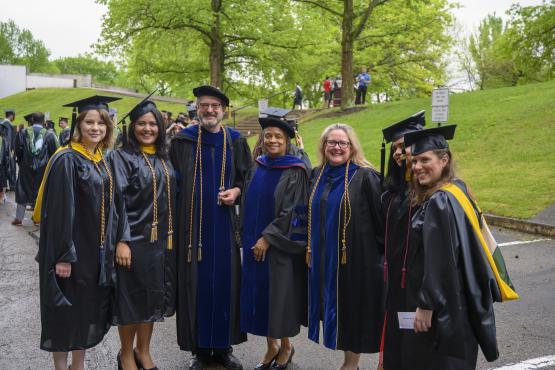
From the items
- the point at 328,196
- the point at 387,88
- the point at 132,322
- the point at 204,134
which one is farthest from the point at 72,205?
the point at 387,88

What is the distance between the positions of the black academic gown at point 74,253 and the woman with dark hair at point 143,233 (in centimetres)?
14

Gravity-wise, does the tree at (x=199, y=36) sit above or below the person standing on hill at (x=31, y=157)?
above

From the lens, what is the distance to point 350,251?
4.09m

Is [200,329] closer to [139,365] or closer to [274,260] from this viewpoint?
[139,365]

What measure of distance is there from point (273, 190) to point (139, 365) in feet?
5.65

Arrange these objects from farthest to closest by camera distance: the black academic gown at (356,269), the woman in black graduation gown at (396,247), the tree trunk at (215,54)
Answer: the tree trunk at (215,54) → the black academic gown at (356,269) → the woman in black graduation gown at (396,247)

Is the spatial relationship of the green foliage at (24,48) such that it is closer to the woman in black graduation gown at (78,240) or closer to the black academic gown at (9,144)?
the black academic gown at (9,144)

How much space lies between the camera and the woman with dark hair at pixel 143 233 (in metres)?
4.01

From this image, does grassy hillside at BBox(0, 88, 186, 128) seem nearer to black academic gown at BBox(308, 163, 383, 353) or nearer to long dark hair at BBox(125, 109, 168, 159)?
long dark hair at BBox(125, 109, 168, 159)

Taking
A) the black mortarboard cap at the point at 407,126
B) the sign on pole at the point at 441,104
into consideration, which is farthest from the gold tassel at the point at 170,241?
the sign on pole at the point at 441,104

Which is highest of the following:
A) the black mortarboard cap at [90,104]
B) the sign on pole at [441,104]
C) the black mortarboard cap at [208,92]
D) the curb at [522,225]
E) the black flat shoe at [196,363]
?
the sign on pole at [441,104]

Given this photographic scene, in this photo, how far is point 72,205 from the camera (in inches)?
142

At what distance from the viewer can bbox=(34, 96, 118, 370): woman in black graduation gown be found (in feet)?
11.8

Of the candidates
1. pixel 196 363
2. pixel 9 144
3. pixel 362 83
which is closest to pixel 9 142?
pixel 9 144
